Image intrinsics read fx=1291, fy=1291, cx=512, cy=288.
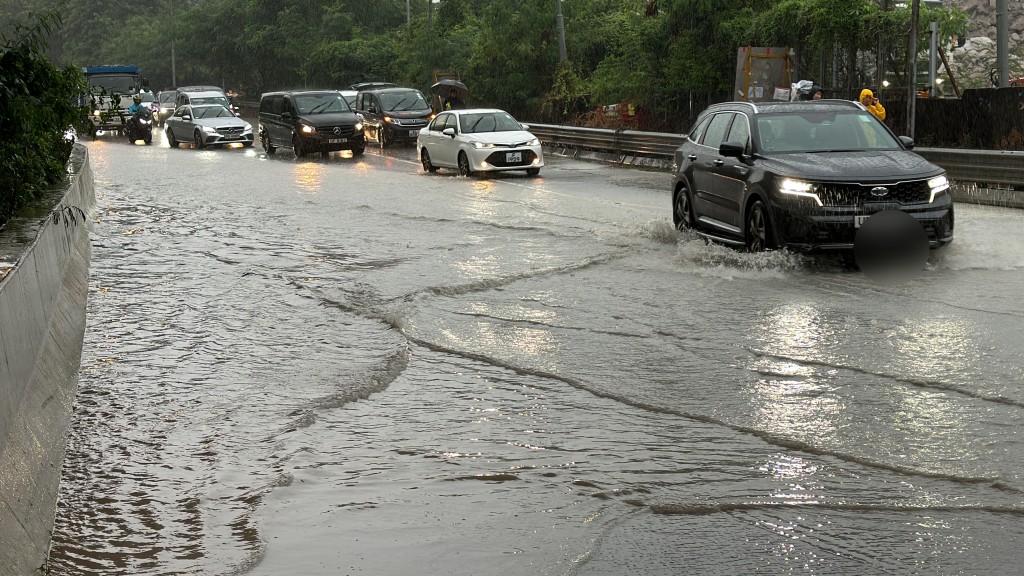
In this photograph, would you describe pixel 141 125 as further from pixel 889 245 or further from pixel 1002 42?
pixel 889 245

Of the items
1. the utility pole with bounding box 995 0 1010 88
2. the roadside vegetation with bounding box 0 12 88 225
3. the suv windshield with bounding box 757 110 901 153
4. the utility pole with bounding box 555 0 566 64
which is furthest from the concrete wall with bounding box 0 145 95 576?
the utility pole with bounding box 555 0 566 64

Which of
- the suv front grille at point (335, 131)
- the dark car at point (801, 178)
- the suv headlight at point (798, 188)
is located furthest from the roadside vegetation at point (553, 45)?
the suv headlight at point (798, 188)

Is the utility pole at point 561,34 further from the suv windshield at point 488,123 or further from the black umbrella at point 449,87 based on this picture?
the suv windshield at point 488,123

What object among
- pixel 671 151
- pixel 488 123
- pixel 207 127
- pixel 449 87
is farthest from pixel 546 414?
pixel 449 87

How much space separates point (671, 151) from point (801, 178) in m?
15.9

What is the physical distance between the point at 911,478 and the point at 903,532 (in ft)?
2.57

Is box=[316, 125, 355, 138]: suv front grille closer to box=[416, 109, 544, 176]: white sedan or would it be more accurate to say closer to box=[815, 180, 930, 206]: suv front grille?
box=[416, 109, 544, 176]: white sedan

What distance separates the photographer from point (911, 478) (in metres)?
5.95

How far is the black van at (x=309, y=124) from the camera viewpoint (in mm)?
34188

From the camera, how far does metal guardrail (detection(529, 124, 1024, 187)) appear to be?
62.8 feet

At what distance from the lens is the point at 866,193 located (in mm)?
12086

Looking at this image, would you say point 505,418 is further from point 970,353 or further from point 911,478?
point 970,353

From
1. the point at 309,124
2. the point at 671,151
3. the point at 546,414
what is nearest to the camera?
the point at 546,414

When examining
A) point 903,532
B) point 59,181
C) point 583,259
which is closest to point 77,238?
point 59,181
